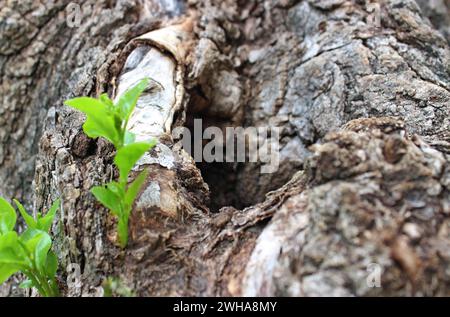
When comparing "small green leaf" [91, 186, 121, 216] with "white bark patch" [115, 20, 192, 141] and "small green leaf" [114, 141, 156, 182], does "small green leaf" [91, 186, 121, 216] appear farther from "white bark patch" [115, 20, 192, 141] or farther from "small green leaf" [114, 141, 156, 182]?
"white bark patch" [115, 20, 192, 141]

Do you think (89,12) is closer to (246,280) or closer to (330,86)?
(330,86)

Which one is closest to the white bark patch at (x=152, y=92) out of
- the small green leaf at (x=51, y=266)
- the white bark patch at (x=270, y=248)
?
the small green leaf at (x=51, y=266)

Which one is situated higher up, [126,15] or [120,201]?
[126,15]

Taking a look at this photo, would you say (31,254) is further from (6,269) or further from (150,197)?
(150,197)

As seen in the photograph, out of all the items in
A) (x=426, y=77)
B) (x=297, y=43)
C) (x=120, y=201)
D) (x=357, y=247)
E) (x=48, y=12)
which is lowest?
(x=357, y=247)

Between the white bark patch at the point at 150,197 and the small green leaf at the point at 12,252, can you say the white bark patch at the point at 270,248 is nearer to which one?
Result: the white bark patch at the point at 150,197

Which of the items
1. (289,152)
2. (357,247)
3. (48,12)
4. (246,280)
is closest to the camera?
(357,247)
